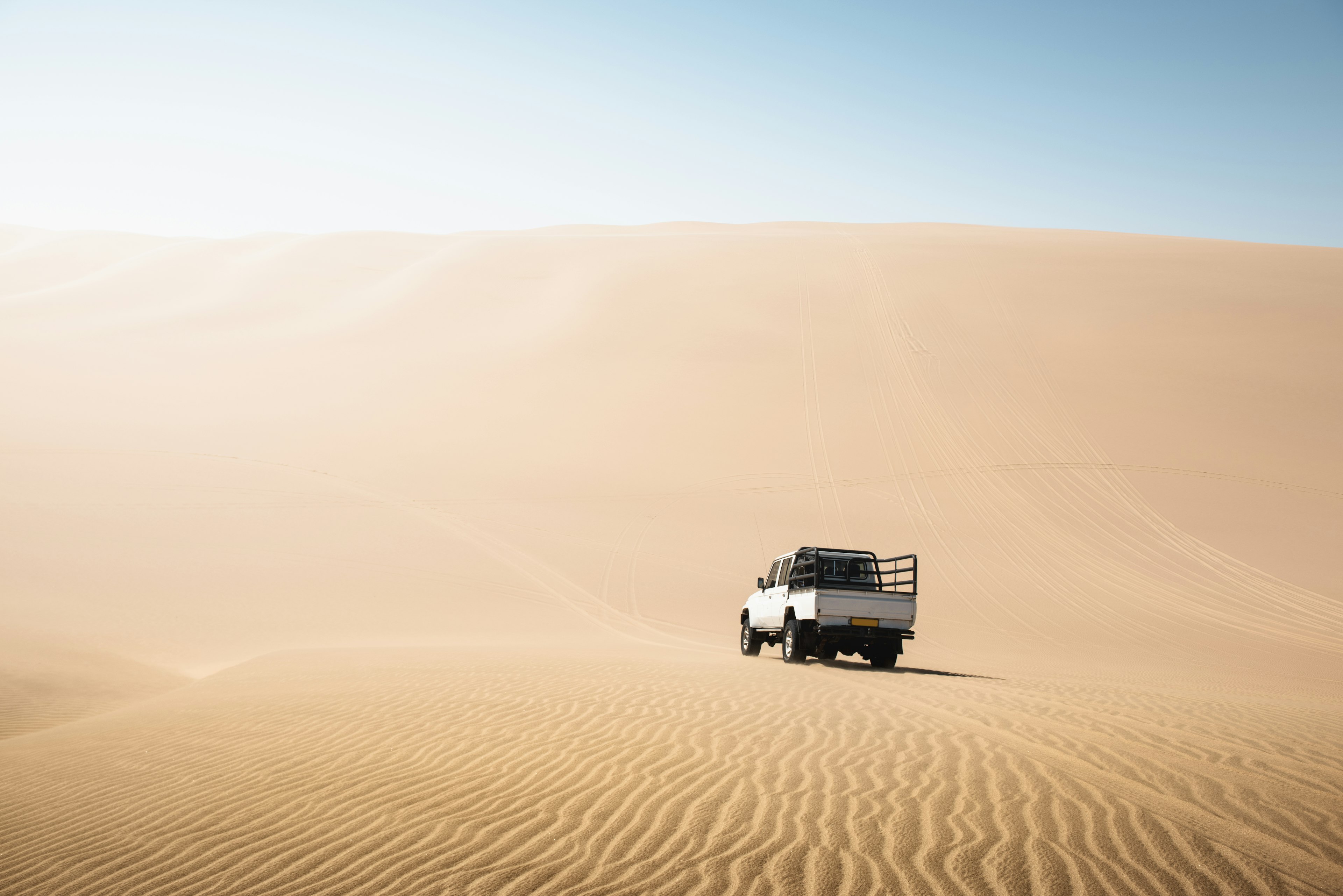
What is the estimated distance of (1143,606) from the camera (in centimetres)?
1936

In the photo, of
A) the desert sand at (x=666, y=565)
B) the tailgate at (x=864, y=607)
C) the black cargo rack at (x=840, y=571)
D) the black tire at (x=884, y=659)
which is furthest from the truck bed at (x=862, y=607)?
the desert sand at (x=666, y=565)

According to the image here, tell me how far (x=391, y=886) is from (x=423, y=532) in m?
19.7

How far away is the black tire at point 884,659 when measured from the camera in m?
13.6

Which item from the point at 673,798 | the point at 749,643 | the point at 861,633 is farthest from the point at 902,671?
the point at 673,798

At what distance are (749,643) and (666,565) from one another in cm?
645

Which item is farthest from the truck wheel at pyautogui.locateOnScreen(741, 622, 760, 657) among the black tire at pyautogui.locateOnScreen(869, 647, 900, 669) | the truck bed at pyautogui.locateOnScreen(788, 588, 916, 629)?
the truck bed at pyautogui.locateOnScreen(788, 588, 916, 629)

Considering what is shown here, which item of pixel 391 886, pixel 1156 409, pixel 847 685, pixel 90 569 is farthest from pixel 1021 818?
pixel 1156 409

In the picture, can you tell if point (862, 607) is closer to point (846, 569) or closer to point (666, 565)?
point (846, 569)

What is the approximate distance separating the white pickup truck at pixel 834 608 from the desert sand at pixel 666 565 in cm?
59

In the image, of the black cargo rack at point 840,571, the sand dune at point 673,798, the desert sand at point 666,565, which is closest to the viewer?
the sand dune at point 673,798

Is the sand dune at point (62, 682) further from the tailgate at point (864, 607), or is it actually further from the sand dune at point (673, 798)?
the tailgate at point (864, 607)

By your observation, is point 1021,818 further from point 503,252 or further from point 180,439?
point 503,252

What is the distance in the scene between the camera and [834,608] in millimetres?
13250

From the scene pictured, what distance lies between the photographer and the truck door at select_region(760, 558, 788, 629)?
14.8 metres
